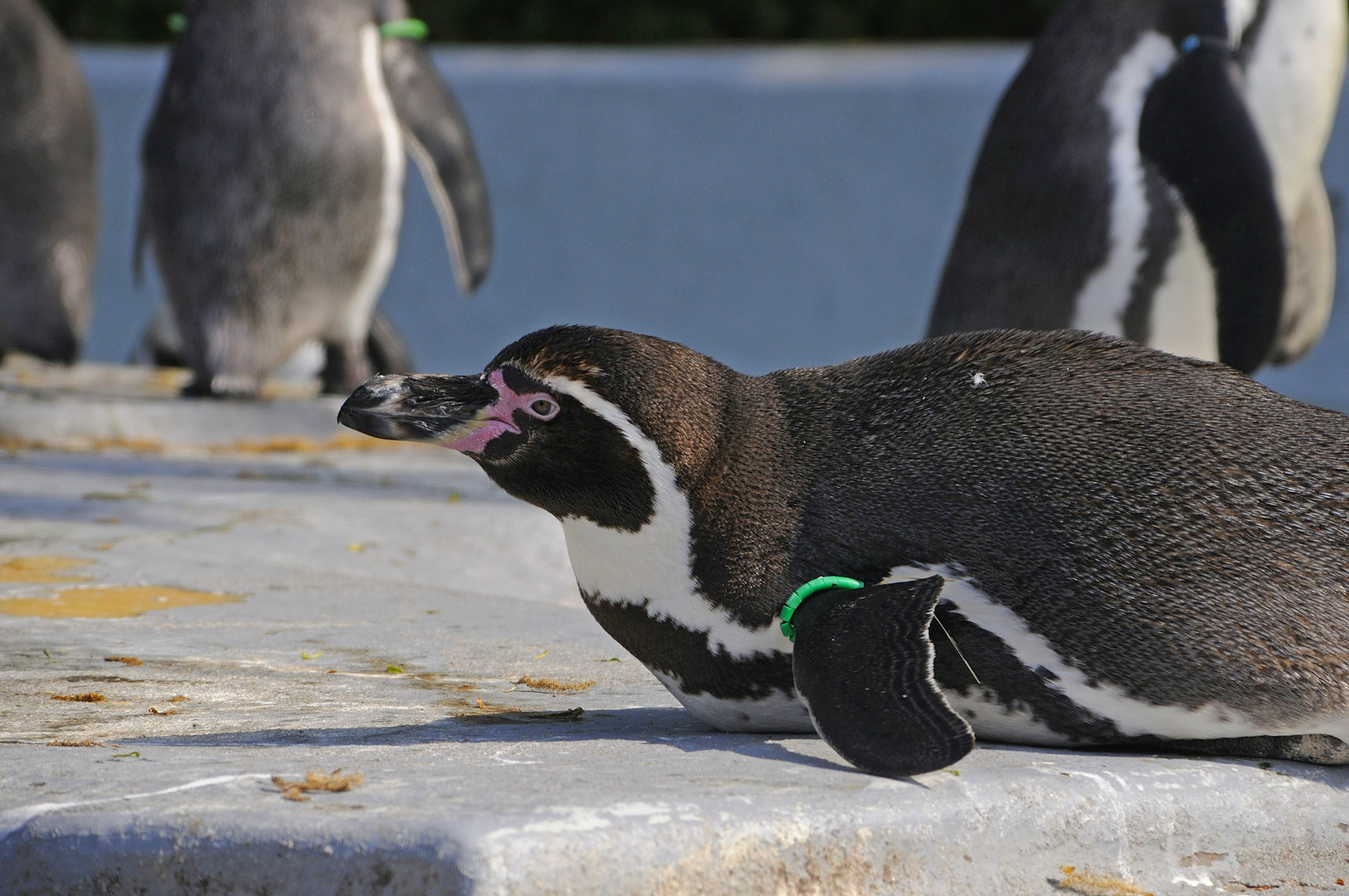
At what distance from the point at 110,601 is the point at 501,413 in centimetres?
118

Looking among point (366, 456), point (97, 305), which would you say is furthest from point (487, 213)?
point (97, 305)

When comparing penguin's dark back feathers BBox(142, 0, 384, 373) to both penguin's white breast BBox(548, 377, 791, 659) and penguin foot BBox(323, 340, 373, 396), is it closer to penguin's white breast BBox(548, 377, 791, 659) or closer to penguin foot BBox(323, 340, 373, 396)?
penguin foot BBox(323, 340, 373, 396)

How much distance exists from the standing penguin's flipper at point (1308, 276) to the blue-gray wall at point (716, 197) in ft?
12.3

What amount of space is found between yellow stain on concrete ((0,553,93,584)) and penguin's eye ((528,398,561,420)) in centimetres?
136

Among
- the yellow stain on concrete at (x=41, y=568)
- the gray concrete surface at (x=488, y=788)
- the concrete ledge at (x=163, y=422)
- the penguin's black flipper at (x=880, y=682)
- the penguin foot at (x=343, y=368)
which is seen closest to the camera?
the gray concrete surface at (x=488, y=788)

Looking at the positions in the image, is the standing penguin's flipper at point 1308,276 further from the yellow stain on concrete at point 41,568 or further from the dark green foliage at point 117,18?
the dark green foliage at point 117,18

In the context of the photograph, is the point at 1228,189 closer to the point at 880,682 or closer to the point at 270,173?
the point at 880,682

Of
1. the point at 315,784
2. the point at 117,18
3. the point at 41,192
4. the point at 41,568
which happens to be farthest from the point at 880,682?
the point at 117,18

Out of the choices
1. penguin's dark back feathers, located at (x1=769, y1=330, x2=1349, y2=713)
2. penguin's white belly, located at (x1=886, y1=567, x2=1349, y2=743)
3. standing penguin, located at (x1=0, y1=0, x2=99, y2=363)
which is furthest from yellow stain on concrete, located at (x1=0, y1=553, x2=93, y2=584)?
standing penguin, located at (x1=0, y1=0, x2=99, y2=363)

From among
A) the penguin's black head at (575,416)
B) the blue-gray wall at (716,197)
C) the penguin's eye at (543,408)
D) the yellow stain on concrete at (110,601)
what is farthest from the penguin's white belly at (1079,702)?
the blue-gray wall at (716,197)

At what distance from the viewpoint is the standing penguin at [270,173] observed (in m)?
5.27

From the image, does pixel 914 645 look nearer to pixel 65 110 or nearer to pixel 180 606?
pixel 180 606

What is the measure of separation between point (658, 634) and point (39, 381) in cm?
502

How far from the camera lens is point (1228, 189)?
371cm
